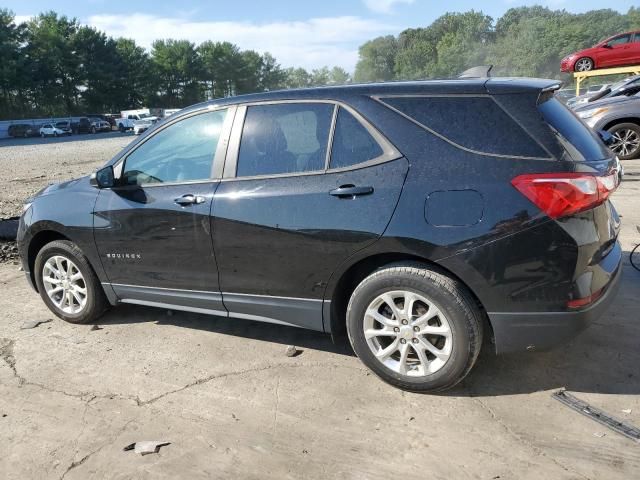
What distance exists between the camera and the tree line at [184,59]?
66.9 meters

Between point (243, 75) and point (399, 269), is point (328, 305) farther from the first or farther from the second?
point (243, 75)

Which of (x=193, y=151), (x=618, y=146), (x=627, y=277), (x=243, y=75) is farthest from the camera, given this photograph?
(x=243, y=75)

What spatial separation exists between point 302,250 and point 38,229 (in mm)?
2507

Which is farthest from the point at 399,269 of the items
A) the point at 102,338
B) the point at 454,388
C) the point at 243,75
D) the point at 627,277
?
the point at 243,75

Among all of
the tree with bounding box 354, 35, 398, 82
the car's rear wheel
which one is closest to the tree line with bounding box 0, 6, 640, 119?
the tree with bounding box 354, 35, 398, 82

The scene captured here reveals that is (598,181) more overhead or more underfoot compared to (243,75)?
more underfoot

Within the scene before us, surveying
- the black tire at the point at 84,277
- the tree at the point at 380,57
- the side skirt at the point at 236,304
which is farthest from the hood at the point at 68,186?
the tree at the point at 380,57

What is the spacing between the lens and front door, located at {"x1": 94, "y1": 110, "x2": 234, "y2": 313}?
3650mm

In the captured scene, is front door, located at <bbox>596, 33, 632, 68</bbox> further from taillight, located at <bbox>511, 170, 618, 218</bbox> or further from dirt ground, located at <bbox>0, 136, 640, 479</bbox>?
taillight, located at <bbox>511, 170, 618, 218</bbox>

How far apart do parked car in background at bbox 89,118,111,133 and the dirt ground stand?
52.8 meters

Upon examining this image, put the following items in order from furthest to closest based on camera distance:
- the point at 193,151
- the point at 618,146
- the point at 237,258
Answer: the point at 618,146 → the point at 193,151 → the point at 237,258

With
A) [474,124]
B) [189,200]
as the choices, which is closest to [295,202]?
[189,200]

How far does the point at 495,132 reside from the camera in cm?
285

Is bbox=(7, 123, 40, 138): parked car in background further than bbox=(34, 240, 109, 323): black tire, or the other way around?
bbox=(7, 123, 40, 138): parked car in background
